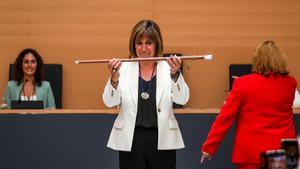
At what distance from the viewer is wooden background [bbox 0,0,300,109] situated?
24.8ft

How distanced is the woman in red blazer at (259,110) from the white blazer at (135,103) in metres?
0.33

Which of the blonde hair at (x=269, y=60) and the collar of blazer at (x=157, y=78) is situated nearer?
the collar of blazer at (x=157, y=78)

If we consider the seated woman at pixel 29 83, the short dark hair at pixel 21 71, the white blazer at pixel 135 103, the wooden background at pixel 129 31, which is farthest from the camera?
the wooden background at pixel 129 31

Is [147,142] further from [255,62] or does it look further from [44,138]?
[44,138]

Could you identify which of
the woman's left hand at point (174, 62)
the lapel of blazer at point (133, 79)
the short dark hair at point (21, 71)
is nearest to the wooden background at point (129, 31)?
the short dark hair at point (21, 71)

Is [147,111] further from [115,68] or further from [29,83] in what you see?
A: [29,83]

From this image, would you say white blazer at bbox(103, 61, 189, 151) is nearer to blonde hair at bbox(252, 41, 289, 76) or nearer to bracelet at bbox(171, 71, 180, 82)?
bracelet at bbox(171, 71, 180, 82)

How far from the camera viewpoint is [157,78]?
12.3ft

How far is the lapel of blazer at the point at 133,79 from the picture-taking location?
3715mm

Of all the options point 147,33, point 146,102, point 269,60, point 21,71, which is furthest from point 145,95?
point 21,71

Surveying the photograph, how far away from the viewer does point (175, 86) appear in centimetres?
376

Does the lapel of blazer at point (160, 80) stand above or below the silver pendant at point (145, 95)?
above

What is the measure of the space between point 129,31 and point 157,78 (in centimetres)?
388

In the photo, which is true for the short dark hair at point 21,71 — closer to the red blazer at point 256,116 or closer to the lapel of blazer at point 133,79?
the lapel of blazer at point 133,79
